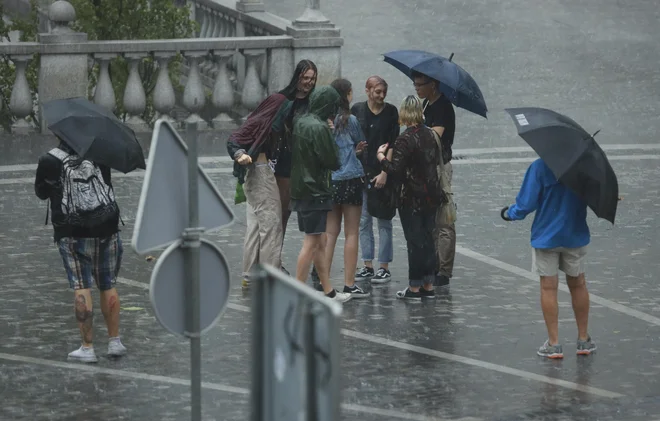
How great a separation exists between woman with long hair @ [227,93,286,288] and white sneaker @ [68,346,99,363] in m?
A: 2.10

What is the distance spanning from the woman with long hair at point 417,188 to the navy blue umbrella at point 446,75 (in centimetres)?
42

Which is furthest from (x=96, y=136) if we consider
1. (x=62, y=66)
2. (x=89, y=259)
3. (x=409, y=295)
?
(x=62, y=66)

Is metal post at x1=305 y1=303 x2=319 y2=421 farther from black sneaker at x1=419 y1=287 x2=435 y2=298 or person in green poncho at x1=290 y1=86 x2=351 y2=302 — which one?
black sneaker at x1=419 y1=287 x2=435 y2=298

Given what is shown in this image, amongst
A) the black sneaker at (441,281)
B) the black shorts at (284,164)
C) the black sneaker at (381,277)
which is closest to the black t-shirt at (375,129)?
the black shorts at (284,164)

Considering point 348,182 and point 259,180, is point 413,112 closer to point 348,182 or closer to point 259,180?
point 348,182

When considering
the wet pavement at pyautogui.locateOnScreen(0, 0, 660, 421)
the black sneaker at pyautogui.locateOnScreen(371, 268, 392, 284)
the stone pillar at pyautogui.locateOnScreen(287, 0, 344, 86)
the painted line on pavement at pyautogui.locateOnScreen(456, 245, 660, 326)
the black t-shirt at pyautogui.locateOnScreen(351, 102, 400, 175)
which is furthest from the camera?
the stone pillar at pyautogui.locateOnScreen(287, 0, 344, 86)

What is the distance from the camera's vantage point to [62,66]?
55.3 ft

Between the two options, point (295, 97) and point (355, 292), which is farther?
point (355, 292)

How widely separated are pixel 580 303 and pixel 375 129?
96.6 inches

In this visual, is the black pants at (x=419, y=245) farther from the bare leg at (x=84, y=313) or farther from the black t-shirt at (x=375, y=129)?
the bare leg at (x=84, y=313)

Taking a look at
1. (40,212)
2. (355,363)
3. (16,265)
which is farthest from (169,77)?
(355,363)

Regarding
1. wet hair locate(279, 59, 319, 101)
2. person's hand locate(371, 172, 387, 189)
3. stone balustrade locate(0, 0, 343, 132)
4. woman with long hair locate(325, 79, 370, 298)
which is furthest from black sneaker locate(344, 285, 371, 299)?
stone balustrade locate(0, 0, 343, 132)

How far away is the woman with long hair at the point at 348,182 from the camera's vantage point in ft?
37.3

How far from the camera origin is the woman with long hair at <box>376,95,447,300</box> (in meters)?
11.0
